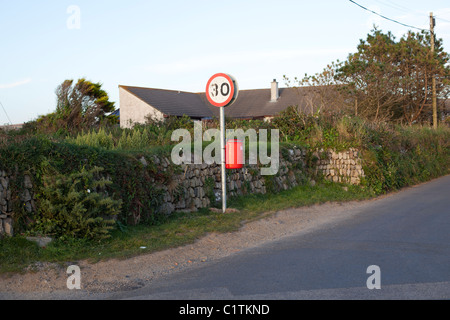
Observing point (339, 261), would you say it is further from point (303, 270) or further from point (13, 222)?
point (13, 222)

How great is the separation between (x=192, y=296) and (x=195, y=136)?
10182 millimetres

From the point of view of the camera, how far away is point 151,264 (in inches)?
267

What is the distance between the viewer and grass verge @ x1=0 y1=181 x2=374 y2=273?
22.0 ft

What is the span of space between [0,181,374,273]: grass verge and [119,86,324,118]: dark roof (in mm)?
27291

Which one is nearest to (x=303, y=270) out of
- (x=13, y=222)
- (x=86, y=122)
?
(x=13, y=222)

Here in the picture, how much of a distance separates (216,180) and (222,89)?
2770 mm

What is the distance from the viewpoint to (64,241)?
7.41m
